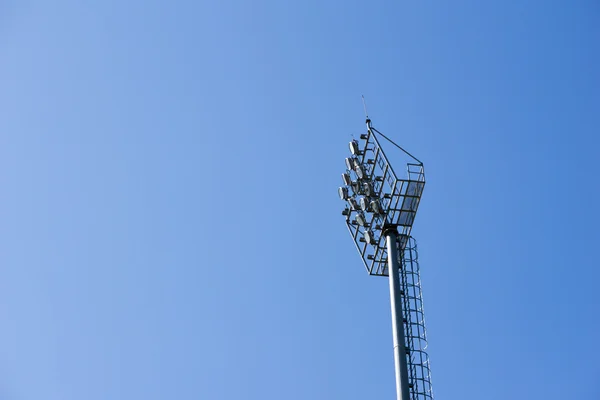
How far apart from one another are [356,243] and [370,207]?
1.49 meters

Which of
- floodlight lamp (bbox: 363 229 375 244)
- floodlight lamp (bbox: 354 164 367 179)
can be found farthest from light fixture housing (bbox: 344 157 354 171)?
floodlight lamp (bbox: 363 229 375 244)

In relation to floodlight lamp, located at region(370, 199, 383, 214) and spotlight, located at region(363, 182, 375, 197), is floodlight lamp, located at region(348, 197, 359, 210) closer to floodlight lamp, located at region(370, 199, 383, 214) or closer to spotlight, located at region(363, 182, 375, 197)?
spotlight, located at region(363, 182, 375, 197)

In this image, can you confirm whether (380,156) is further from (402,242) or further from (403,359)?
(403,359)

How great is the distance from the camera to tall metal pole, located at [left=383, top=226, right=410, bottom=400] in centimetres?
2595

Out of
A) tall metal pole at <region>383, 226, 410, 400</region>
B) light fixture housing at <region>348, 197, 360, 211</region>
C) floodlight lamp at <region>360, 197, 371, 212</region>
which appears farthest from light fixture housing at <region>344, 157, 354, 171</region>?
tall metal pole at <region>383, 226, 410, 400</region>

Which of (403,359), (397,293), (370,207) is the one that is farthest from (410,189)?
(403,359)

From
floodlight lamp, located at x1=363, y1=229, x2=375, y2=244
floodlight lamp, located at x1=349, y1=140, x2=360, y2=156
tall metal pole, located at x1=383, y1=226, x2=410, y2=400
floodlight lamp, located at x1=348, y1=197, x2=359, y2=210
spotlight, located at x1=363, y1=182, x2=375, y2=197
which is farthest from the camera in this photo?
floodlight lamp, located at x1=349, y1=140, x2=360, y2=156

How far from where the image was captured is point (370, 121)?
110 feet

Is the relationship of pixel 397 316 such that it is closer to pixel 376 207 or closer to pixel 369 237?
pixel 369 237

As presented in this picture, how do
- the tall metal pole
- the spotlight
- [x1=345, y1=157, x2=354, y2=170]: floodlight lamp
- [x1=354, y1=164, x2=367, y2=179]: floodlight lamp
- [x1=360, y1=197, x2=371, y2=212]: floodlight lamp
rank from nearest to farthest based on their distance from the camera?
the tall metal pole < [x1=360, y1=197, x2=371, y2=212]: floodlight lamp < the spotlight < [x1=354, y1=164, x2=367, y2=179]: floodlight lamp < [x1=345, y1=157, x2=354, y2=170]: floodlight lamp

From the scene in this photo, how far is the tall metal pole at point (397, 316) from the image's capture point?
85.1 feet

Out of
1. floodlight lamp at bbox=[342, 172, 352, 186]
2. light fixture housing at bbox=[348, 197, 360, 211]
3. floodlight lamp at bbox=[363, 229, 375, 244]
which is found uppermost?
floodlight lamp at bbox=[342, 172, 352, 186]

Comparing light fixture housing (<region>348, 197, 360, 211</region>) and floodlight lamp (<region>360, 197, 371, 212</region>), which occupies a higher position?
light fixture housing (<region>348, 197, 360, 211</region>)

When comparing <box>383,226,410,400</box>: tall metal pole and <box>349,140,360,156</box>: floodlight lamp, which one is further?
<box>349,140,360,156</box>: floodlight lamp
